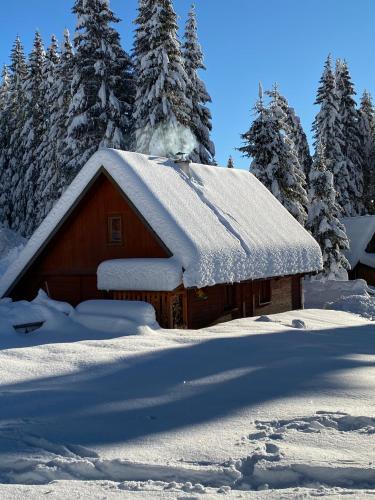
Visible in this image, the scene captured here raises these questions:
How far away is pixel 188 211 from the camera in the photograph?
53.2 ft

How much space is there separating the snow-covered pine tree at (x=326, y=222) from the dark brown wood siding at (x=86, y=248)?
768 inches

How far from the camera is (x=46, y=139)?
36750mm

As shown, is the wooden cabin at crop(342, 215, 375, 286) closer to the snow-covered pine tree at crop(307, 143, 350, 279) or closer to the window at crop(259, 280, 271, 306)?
the snow-covered pine tree at crop(307, 143, 350, 279)

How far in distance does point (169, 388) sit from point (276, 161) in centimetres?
2523

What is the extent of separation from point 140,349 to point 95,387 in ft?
9.46

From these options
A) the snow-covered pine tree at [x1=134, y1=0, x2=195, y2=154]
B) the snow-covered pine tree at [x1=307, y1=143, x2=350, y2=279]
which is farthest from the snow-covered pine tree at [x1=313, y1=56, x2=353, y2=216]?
the snow-covered pine tree at [x1=134, y1=0, x2=195, y2=154]

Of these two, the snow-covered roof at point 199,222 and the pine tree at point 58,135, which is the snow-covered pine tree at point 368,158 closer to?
the pine tree at point 58,135

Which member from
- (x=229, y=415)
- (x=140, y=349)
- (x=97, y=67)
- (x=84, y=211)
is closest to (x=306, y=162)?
(x=97, y=67)

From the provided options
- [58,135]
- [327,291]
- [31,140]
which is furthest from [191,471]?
[31,140]

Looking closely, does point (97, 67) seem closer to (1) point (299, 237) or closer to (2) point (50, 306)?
(1) point (299, 237)

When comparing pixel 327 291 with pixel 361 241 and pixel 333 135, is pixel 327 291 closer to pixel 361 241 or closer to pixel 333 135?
pixel 361 241

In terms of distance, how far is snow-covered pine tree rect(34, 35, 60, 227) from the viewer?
33.9 meters

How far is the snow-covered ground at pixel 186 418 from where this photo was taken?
482 centimetres

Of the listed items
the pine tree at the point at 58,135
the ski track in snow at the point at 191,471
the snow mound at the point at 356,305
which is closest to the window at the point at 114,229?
the snow mound at the point at 356,305
